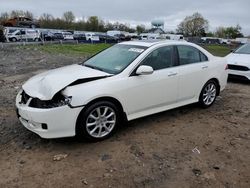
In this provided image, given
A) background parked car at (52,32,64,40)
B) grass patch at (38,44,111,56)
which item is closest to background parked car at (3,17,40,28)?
background parked car at (52,32,64,40)

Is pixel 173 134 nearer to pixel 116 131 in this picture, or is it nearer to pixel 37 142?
pixel 116 131

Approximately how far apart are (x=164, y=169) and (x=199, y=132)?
148 cm

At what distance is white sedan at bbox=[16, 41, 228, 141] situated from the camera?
4.08 m

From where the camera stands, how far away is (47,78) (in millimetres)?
4617

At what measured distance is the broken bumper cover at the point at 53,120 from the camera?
3.98m

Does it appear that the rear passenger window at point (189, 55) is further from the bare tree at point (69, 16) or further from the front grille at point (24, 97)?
the bare tree at point (69, 16)

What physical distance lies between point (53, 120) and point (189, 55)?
3.21 metres

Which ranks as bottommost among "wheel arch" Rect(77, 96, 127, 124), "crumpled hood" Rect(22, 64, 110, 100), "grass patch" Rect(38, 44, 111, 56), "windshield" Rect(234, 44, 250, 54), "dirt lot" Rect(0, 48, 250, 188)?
"dirt lot" Rect(0, 48, 250, 188)

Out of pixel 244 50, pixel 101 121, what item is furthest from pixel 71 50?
pixel 101 121

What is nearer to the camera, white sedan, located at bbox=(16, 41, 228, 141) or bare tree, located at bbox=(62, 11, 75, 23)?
white sedan, located at bbox=(16, 41, 228, 141)

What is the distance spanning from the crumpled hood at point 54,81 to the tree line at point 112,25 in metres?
71.8

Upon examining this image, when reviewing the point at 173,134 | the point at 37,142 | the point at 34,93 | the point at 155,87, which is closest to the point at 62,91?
the point at 34,93

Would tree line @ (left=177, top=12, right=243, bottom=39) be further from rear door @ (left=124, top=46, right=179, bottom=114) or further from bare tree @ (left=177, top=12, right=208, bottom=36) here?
rear door @ (left=124, top=46, right=179, bottom=114)

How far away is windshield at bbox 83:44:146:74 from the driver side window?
Answer: 0.21 m
